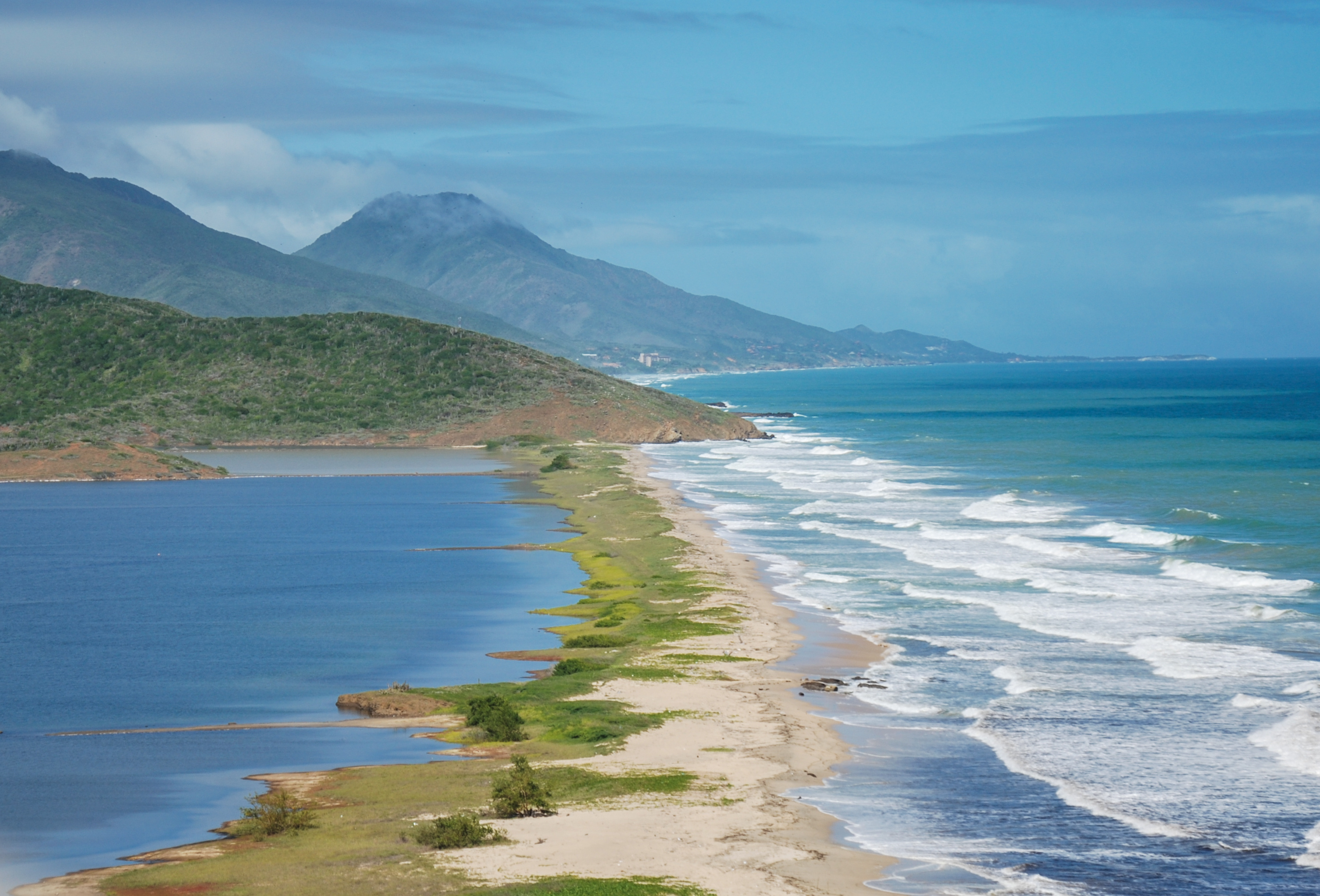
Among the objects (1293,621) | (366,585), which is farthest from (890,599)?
(366,585)

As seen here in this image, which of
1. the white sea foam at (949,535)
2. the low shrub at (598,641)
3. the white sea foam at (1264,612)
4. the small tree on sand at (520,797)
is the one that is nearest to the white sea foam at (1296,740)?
the white sea foam at (1264,612)

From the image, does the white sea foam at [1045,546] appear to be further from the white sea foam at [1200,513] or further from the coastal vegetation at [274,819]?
the coastal vegetation at [274,819]

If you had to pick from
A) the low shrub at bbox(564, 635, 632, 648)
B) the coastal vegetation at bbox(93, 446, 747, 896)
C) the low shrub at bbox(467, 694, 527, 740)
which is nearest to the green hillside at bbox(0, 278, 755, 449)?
the low shrub at bbox(564, 635, 632, 648)

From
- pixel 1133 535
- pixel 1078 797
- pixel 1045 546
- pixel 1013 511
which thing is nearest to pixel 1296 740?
pixel 1078 797

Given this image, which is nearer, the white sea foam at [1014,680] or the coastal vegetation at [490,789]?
the coastal vegetation at [490,789]

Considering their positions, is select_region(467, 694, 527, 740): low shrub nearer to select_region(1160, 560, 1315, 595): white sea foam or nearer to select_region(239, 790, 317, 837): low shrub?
select_region(239, 790, 317, 837): low shrub

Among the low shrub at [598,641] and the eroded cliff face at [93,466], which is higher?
the eroded cliff face at [93,466]

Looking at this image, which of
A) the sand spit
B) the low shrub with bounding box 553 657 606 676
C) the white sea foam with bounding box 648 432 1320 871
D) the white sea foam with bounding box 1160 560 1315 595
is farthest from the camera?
the white sea foam with bounding box 1160 560 1315 595

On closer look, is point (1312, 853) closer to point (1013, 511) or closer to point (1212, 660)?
point (1212, 660)
